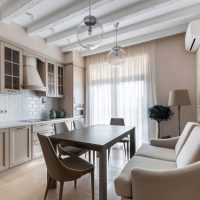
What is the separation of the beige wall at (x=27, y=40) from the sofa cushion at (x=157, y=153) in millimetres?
3200

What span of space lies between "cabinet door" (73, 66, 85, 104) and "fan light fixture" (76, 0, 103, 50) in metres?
2.77

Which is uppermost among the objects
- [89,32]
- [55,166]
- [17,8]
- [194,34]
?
[17,8]

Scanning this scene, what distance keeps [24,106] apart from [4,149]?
4.17 ft

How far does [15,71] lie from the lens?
3258mm

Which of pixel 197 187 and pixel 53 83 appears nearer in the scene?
pixel 197 187

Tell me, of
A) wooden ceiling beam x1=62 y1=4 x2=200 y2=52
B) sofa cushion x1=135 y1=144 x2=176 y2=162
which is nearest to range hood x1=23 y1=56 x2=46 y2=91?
wooden ceiling beam x1=62 y1=4 x2=200 y2=52

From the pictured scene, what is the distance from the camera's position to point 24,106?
12.3 ft

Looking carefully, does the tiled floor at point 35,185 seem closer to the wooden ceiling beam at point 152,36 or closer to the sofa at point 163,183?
the sofa at point 163,183

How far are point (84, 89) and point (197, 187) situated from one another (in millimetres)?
4149

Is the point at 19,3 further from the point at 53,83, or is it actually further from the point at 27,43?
the point at 53,83

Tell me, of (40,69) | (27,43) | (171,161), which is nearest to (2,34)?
(27,43)

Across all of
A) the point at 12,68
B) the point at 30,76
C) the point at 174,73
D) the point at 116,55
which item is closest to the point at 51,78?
the point at 30,76

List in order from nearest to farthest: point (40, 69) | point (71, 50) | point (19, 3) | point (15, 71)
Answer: point (19, 3), point (15, 71), point (40, 69), point (71, 50)

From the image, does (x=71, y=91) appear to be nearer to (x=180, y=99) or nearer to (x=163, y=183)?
(x=180, y=99)
